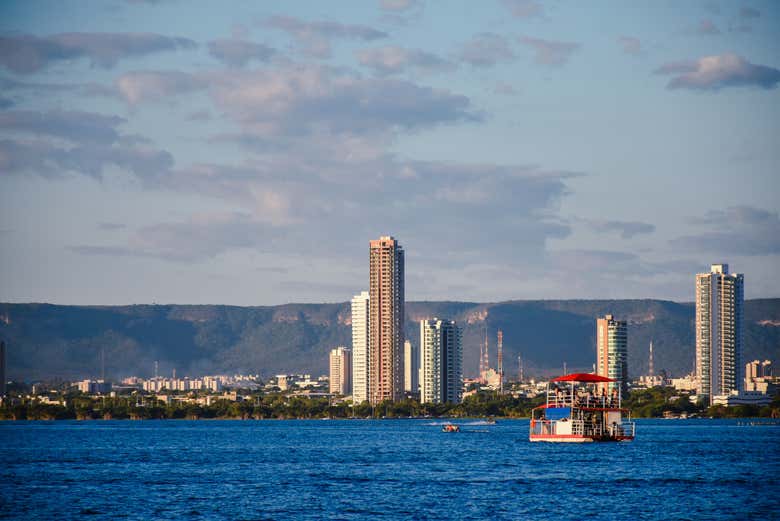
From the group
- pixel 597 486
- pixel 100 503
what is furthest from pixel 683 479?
pixel 100 503

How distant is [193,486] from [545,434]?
84.4m

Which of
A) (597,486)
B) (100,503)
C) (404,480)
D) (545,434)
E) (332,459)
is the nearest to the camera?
(100,503)

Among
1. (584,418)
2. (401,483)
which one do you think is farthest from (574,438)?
(401,483)

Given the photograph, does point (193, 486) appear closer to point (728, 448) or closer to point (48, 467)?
point (48, 467)

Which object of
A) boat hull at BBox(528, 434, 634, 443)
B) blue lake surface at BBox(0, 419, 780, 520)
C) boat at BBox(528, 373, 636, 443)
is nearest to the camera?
blue lake surface at BBox(0, 419, 780, 520)

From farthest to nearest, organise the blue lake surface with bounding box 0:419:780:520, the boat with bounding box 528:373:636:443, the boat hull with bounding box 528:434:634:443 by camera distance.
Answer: the boat hull with bounding box 528:434:634:443
the boat with bounding box 528:373:636:443
the blue lake surface with bounding box 0:419:780:520

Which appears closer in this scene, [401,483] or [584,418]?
[401,483]

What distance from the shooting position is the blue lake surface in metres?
93.8

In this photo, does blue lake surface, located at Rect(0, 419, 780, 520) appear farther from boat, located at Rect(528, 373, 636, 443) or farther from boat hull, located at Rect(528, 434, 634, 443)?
boat, located at Rect(528, 373, 636, 443)

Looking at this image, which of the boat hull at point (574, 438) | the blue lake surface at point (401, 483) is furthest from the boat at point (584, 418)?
the blue lake surface at point (401, 483)

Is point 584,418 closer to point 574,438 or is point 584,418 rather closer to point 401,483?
point 574,438

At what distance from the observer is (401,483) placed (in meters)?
115

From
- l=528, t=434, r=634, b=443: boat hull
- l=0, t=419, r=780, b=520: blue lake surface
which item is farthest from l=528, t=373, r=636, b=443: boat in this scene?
l=0, t=419, r=780, b=520: blue lake surface

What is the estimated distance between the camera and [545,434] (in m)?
188
